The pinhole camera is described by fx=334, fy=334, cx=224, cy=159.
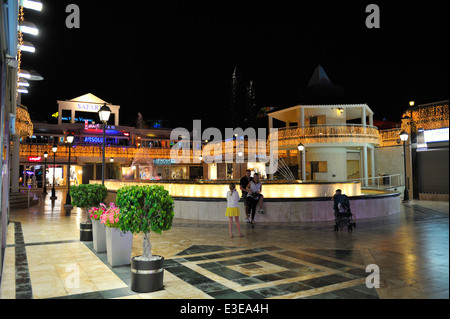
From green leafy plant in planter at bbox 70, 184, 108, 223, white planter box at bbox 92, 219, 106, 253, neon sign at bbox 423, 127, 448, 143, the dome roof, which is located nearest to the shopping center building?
the dome roof

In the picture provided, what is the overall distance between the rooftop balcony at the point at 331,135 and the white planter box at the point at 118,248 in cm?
2319

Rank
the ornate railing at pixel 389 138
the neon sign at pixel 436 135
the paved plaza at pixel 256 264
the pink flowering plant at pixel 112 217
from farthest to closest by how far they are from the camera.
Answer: the ornate railing at pixel 389 138 < the pink flowering plant at pixel 112 217 < the paved plaza at pixel 256 264 < the neon sign at pixel 436 135

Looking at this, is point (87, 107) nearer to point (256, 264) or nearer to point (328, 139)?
point (328, 139)

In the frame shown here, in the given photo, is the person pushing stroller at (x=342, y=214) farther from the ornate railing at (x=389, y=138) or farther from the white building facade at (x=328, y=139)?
the ornate railing at (x=389, y=138)

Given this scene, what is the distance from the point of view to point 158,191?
5727 millimetres

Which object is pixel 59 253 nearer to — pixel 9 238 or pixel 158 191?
pixel 9 238

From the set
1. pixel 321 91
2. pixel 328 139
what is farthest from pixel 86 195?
pixel 321 91

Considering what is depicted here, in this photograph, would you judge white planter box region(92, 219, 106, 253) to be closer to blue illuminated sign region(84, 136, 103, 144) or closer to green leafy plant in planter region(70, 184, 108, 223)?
green leafy plant in planter region(70, 184, 108, 223)

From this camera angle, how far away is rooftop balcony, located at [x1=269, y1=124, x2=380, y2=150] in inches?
1109

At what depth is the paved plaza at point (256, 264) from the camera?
5.10 metres

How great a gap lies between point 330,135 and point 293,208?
17423 mm

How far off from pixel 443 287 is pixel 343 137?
27.3 meters

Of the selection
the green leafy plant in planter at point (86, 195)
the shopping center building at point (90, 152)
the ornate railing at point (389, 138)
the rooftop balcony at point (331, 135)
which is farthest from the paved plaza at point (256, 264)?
the shopping center building at point (90, 152)
